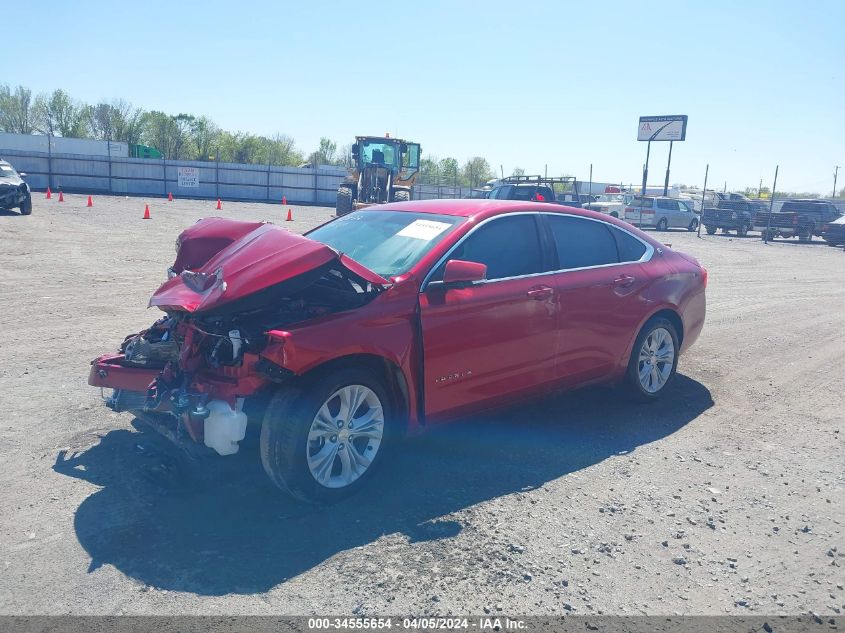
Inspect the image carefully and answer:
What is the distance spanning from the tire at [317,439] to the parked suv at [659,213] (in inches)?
1255

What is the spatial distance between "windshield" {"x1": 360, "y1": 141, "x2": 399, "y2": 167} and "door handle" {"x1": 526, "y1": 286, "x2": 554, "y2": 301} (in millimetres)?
25526

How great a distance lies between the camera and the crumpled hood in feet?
13.5

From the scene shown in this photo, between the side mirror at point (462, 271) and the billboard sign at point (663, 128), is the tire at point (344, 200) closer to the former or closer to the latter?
the side mirror at point (462, 271)

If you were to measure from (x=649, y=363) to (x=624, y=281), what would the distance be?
0.85m

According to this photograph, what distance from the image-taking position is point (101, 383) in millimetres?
4707

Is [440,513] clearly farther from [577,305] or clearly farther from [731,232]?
[731,232]

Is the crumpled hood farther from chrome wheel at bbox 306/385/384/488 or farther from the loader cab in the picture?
the loader cab

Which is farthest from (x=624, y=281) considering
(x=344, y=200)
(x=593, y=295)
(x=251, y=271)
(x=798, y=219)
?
(x=798, y=219)

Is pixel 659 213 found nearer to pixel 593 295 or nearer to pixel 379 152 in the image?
pixel 379 152

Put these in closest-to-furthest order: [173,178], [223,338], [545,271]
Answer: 1. [223,338]
2. [545,271]
3. [173,178]

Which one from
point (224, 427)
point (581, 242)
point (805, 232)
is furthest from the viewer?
point (805, 232)

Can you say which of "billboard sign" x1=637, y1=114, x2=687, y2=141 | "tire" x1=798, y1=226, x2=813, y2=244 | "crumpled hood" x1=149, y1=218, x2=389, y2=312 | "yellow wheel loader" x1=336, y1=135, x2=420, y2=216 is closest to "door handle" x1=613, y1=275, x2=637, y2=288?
"crumpled hood" x1=149, y1=218, x2=389, y2=312

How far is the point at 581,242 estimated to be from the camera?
5.90 metres

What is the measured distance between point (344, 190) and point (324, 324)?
998 inches
